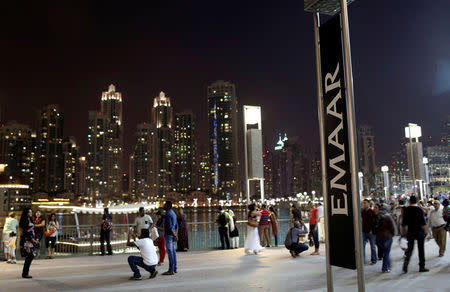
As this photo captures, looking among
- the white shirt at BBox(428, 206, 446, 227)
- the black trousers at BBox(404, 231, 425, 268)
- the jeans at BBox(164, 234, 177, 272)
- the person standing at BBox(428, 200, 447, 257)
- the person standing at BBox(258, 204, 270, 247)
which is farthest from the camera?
the person standing at BBox(258, 204, 270, 247)

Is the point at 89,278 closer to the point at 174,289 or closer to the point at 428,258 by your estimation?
the point at 174,289

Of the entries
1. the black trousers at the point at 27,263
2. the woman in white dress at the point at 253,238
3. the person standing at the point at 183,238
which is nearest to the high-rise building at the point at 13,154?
the person standing at the point at 183,238

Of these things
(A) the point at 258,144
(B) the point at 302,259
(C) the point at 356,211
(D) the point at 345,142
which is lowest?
(B) the point at 302,259

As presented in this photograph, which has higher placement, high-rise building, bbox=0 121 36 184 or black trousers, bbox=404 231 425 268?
high-rise building, bbox=0 121 36 184

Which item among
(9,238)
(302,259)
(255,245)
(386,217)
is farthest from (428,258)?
(9,238)

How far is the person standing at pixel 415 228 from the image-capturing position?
936 centimetres

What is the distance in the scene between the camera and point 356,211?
517cm

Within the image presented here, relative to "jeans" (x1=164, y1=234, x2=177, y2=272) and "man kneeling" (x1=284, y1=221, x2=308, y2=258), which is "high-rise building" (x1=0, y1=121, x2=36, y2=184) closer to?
"man kneeling" (x1=284, y1=221, x2=308, y2=258)

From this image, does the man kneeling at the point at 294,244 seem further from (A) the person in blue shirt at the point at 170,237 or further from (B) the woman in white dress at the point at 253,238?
(A) the person in blue shirt at the point at 170,237

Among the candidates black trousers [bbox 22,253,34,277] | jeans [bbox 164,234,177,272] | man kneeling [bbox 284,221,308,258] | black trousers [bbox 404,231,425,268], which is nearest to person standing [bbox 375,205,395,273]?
black trousers [bbox 404,231,425,268]

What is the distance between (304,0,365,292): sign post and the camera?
525cm

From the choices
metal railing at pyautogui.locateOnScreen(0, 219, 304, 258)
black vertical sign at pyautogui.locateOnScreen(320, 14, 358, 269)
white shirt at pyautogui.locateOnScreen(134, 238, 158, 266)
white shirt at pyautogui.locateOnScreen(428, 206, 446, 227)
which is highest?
black vertical sign at pyautogui.locateOnScreen(320, 14, 358, 269)

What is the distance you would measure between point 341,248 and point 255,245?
867 cm

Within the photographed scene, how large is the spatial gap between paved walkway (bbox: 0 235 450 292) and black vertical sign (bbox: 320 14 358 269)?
106 inches
